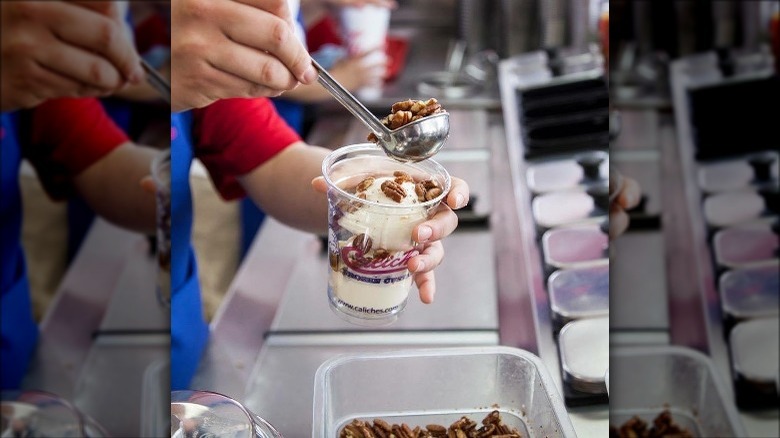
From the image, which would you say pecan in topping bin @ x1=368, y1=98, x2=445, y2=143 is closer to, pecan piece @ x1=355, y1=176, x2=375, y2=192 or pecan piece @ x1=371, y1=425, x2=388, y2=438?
pecan piece @ x1=355, y1=176, x2=375, y2=192

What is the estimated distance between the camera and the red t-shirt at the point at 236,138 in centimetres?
72

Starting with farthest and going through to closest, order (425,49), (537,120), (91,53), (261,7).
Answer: (425,49) < (537,120) < (261,7) < (91,53)

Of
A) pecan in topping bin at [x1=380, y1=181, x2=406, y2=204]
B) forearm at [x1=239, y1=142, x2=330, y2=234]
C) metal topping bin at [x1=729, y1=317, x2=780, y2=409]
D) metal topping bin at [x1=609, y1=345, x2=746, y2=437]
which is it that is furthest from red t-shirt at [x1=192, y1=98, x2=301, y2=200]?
metal topping bin at [x1=729, y1=317, x2=780, y2=409]

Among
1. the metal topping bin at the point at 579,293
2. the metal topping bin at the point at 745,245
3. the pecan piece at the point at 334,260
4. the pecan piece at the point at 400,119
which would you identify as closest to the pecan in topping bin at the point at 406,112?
→ the pecan piece at the point at 400,119

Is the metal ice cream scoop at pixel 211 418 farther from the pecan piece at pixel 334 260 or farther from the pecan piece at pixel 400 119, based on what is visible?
the pecan piece at pixel 400 119

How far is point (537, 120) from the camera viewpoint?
1.04 m

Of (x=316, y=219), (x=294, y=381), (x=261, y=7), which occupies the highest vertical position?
(x=261, y=7)

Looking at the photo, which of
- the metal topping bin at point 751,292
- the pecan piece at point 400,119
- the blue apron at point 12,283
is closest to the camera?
the blue apron at point 12,283

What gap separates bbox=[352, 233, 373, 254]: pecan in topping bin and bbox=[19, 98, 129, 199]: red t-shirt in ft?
0.66

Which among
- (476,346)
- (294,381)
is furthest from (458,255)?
(294,381)

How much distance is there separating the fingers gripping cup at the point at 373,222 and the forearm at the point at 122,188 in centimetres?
15

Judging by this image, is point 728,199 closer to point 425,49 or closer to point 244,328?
point 244,328

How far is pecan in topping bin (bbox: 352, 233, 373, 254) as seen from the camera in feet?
2.18

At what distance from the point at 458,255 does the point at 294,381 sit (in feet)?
0.61
